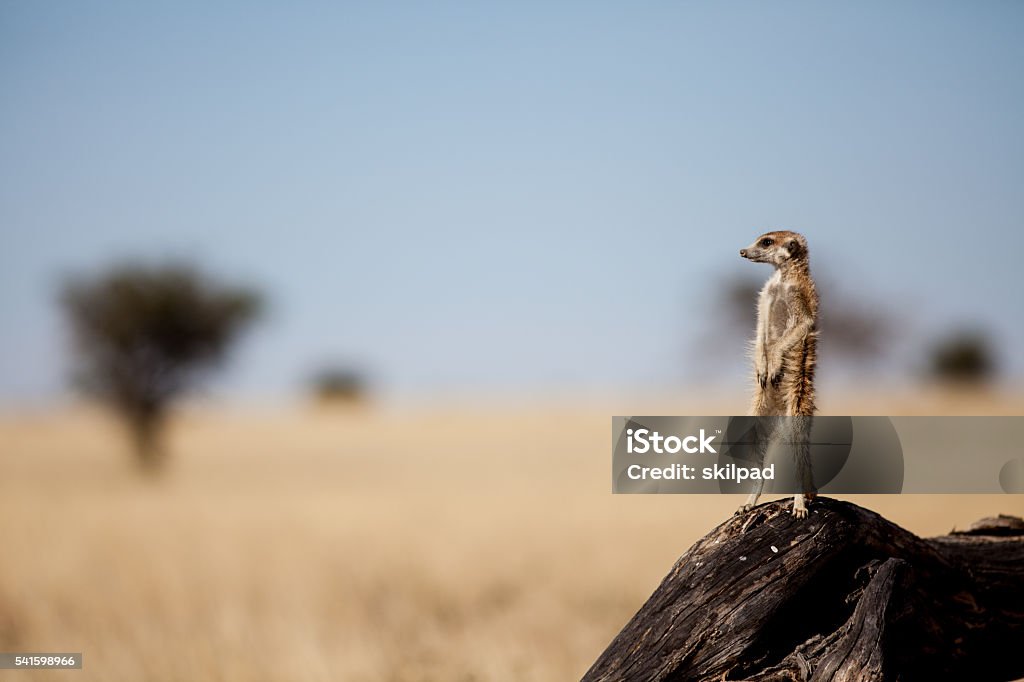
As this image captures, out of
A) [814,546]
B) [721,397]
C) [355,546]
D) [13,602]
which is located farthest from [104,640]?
[721,397]

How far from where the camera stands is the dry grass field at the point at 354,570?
7746 mm

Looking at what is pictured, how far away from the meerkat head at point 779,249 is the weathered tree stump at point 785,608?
1.11 metres

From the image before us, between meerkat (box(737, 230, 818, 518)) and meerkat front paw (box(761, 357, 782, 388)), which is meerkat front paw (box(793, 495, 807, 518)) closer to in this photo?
meerkat (box(737, 230, 818, 518))

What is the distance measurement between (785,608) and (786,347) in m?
1.38

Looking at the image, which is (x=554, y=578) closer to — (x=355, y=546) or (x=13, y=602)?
(x=355, y=546)

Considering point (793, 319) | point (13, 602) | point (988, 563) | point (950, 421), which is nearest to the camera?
point (793, 319)

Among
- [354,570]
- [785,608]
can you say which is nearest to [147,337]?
[354,570]

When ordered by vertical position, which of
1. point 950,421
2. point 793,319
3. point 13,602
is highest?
point 793,319

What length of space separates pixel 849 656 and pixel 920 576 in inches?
32.9

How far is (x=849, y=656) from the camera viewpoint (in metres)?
3.52

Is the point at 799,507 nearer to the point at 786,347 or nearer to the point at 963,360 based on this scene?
the point at 786,347

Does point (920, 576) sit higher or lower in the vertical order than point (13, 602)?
higher

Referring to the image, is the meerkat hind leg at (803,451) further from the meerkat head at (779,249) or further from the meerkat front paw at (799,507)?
the meerkat head at (779,249)

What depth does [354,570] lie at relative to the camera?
12008 mm
